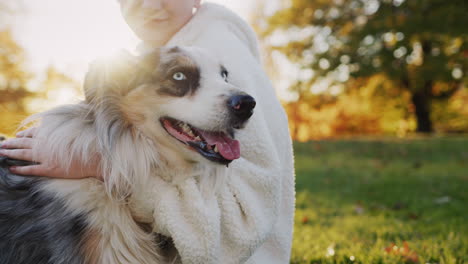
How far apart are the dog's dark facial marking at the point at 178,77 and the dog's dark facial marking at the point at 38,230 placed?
0.81 m

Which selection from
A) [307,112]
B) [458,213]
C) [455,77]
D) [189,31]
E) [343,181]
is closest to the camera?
[189,31]

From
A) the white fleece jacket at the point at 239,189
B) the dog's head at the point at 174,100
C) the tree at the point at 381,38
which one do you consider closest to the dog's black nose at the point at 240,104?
the dog's head at the point at 174,100

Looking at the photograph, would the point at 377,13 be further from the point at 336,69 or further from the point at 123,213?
the point at 123,213

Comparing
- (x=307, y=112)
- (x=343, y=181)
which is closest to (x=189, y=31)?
(x=343, y=181)

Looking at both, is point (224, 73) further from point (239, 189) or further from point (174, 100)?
point (239, 189)

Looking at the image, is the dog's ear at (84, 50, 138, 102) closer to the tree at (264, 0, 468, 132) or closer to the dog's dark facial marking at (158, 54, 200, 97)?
the dog's dark facial marking at (158, 54, 200, 97)

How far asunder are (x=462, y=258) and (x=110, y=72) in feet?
10.5

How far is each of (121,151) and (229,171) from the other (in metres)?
0.61

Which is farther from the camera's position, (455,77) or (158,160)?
(455,77)

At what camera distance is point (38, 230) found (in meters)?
2.09

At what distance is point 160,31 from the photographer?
2.87 m

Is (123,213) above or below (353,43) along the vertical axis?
below

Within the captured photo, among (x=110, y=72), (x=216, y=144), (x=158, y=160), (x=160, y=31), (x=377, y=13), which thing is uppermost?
(x=377, y=13)

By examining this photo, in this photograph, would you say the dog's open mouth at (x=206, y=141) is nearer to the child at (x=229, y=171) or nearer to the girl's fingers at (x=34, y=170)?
the child at (x=229, y=171)
